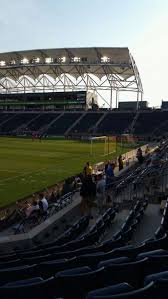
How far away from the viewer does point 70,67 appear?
82.1m

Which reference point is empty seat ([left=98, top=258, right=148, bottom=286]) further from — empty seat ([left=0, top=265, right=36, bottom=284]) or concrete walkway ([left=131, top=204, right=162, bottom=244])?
concrete walkway ([left=131, top=204, right=162, bottom=244])

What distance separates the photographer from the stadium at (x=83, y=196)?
4930 mm

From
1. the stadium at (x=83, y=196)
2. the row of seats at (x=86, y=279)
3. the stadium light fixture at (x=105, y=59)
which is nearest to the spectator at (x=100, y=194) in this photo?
the stadium at (x=83, y=196)

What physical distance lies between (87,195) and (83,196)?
131 millimetres

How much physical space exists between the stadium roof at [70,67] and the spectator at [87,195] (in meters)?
61.4

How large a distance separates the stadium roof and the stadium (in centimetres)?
19

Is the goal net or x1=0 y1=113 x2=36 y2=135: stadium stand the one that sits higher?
x1=0 y1=113 x2=36 y2=135: stadium stand

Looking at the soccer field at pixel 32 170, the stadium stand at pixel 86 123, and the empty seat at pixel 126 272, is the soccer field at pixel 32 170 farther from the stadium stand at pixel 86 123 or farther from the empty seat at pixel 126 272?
the stadium stand at pixel 86 123

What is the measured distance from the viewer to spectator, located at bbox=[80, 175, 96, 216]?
44.2 feet

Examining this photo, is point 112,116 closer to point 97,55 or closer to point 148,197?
point 97,55

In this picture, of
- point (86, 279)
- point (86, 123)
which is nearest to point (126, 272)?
point (86, 279)

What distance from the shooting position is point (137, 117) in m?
79.3

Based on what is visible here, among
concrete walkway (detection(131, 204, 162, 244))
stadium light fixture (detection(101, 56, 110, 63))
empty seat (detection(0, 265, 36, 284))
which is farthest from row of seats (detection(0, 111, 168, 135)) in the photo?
empty seat (detection(0, 265, 36, 284))

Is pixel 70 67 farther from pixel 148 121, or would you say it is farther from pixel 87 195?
pixel 87 195
